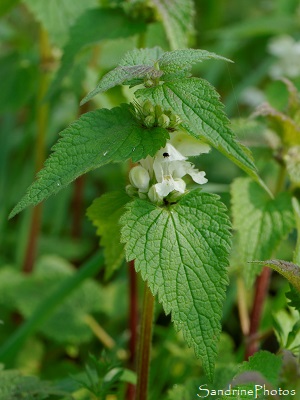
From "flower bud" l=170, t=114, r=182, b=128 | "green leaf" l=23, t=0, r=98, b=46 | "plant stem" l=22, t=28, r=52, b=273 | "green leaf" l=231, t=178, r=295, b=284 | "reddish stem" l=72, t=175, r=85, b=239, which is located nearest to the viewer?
"flower bud" l=170, t=114, r=182, b=128

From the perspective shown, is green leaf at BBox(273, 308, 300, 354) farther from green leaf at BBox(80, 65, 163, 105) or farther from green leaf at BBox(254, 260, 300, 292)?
green leaf at BBox(80, 65, 163, 105)

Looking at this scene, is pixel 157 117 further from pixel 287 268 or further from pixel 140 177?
pixel 287 268

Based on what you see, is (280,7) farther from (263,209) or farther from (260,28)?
(263,209)

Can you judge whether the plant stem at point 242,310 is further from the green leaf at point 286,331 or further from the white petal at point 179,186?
the white petal at point 179,186

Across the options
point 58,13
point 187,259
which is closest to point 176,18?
point 58,13

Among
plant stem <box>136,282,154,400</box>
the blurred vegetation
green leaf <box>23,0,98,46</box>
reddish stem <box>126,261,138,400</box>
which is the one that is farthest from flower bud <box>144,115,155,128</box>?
green leaf <box>23,0,98,46</box>
